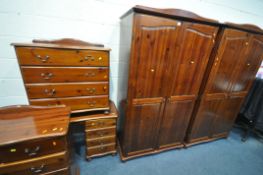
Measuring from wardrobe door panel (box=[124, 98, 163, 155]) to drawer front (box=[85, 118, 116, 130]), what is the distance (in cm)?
21

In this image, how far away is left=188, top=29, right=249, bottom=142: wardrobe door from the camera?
59.7 inches

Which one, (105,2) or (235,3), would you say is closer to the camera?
(105,2)

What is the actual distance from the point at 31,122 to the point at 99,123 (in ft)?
2.13

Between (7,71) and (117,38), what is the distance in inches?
51.0

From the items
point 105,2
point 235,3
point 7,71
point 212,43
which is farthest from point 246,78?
point 7,71

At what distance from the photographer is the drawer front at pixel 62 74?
1093mm

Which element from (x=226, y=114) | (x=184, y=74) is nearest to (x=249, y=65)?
(x=226, y=114)

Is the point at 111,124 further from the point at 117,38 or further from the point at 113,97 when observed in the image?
the point at 117,38

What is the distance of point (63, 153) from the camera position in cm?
104

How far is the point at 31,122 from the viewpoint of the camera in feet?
3.39

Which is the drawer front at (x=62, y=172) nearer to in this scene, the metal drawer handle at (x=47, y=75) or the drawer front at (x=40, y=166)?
the drawer front at (x=40, y=166)

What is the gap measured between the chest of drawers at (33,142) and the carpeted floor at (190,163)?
0.61m

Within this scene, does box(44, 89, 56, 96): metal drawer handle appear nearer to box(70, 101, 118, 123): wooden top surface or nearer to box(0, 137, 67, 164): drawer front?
box(70, 101, 118, 123): wooden top surface

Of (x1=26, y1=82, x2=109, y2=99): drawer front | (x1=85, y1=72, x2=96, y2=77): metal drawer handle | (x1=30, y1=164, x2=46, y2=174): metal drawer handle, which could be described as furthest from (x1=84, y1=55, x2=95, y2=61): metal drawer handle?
(x1=30, y1=164, x2=46, y2=174): metal drawer handle
